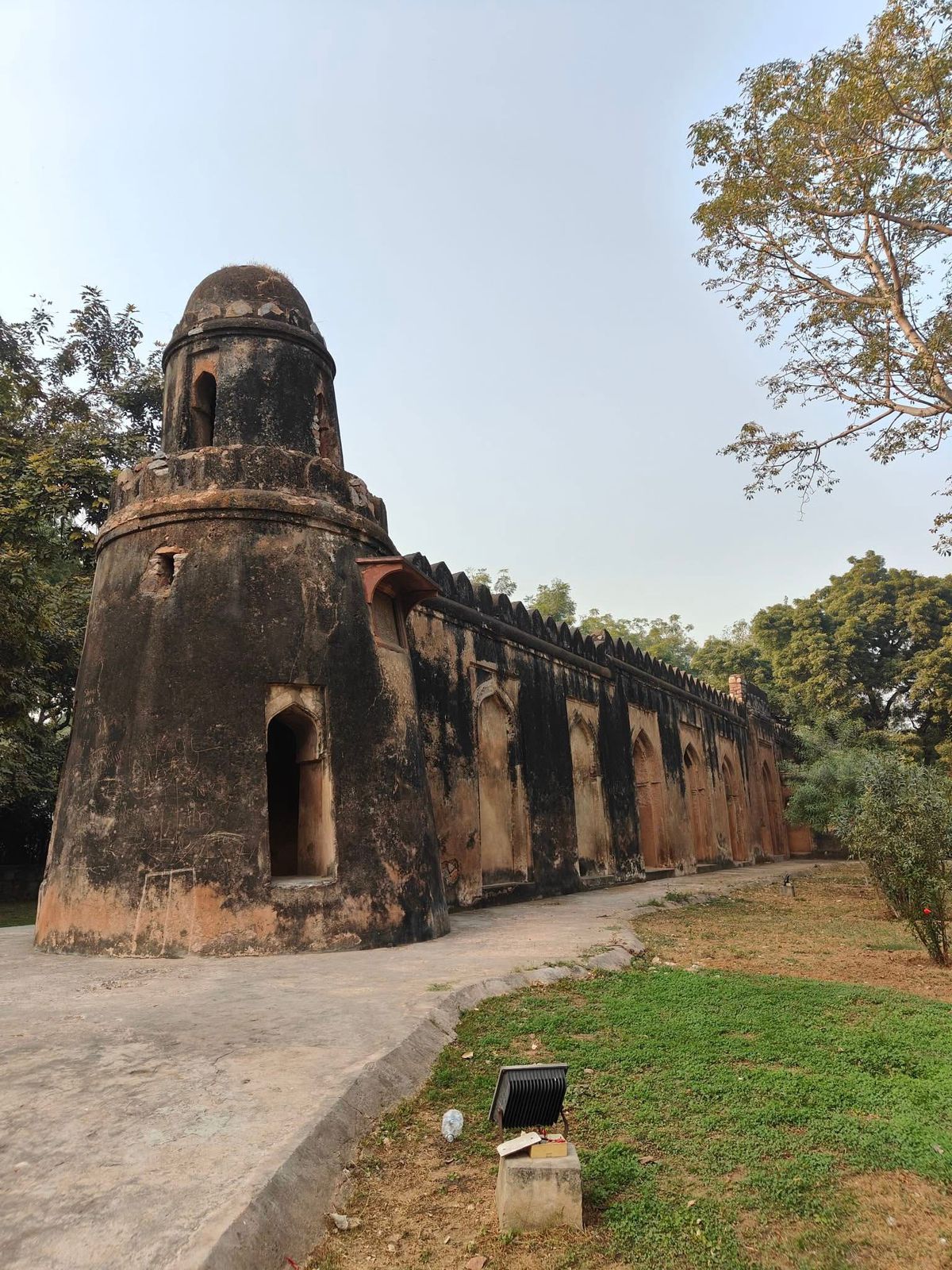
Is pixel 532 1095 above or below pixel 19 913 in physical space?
below

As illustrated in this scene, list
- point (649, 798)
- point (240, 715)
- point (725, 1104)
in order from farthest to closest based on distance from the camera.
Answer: point (649, 798) → point (240, 715) → point (725, 1104)

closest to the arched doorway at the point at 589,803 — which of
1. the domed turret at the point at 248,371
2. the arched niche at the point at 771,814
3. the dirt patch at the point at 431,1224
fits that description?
the domed turret at the point at 248,371

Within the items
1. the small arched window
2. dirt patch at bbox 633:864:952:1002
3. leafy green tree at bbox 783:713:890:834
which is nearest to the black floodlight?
dirt patch at bbox 633:864:952:1002

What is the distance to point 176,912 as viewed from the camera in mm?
6027

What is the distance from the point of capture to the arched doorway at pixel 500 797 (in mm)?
10763

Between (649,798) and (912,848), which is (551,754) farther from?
(912,848)

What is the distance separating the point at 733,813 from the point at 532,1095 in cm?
1929

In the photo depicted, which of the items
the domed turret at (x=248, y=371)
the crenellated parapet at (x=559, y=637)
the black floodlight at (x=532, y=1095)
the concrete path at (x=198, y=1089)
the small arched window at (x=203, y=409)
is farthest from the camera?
the crenellated parapet at (x=559, y=637)

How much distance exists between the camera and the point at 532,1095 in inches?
103

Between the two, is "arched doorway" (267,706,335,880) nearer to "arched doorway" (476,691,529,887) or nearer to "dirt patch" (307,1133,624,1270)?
"arched doorway" (476,691,529,887)

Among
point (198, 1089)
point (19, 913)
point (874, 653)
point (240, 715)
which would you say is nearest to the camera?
point (198, 1089)

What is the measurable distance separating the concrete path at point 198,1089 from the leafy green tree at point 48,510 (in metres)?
5.26

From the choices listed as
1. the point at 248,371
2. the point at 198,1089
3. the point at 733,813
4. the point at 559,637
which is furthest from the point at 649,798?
the point at 198,1089

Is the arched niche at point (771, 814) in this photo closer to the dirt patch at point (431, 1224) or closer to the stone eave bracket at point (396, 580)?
the stone eave bracket at point (396, 580)
